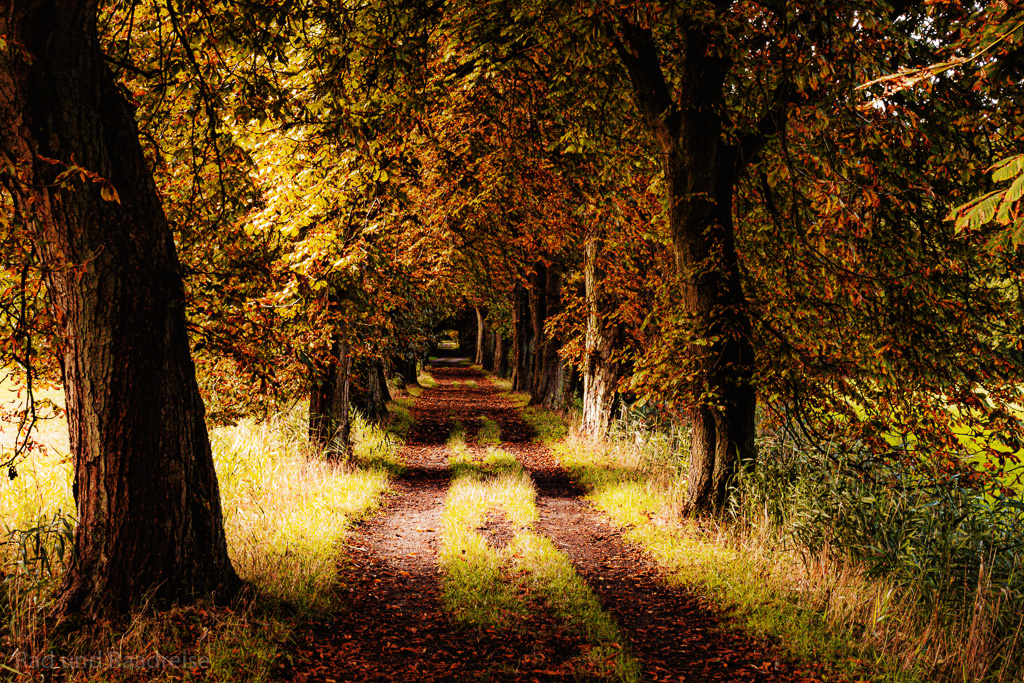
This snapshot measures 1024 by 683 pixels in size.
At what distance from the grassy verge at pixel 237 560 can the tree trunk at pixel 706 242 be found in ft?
16.3

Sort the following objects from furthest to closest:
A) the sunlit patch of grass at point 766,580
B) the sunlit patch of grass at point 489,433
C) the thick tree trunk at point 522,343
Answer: the thick tree trunk at point 522,343 < the sunlit patch of grass at point 489,433 < the sunlit patch of grass at point 766,580

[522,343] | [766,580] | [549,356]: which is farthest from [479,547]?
[522,343]

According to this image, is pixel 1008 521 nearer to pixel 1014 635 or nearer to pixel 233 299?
pixel 1014 635

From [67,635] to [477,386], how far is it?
29363mm

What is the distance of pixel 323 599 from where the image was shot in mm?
5754

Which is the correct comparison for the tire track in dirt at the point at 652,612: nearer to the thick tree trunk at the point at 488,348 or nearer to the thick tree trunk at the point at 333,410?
the thick tree trunk at the point at 333,410

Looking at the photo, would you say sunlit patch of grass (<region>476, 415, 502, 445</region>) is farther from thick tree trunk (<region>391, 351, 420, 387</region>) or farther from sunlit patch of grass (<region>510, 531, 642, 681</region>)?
thick tree trunk (<region>391, 351, 420, 387</region>)

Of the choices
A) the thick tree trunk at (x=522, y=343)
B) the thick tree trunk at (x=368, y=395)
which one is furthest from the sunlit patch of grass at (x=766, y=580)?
the thick tree trunk at (x=522, y=343)

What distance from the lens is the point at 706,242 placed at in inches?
315

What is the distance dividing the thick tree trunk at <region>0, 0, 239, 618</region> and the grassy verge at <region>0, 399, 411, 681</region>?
0.29 m

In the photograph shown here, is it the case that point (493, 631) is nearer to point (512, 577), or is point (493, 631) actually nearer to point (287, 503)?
point (512, 577)

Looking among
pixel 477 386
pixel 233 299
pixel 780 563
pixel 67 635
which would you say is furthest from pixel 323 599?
pixel 477 386

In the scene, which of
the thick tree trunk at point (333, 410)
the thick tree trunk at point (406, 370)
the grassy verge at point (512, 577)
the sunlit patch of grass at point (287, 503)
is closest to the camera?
the grassy verge at point (512, 577)

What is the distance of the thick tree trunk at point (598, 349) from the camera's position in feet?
45.7
